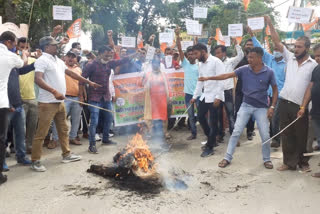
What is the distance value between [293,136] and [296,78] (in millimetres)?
1011

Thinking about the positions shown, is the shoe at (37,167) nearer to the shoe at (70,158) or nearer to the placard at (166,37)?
the shoe at (70,158)

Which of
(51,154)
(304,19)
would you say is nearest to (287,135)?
(304,19)

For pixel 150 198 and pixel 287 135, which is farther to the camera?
pixel 287 135

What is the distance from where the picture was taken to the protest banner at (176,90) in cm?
856

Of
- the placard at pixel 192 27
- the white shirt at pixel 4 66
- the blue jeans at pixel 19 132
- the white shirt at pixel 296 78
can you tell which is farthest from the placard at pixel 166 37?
the white shirt at pixel 4 66

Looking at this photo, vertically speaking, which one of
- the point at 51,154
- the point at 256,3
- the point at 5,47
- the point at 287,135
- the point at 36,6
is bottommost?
the point at 51,154

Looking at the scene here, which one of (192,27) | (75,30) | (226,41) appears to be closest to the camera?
(192,27)

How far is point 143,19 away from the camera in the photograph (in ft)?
102

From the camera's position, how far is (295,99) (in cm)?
491

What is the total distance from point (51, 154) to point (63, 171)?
1296mm

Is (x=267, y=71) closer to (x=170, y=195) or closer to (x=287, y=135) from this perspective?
(x=287, y=135)

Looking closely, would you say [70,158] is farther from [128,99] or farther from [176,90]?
[176,90]

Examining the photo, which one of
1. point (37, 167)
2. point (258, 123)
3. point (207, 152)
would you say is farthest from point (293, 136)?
point (37, 167)

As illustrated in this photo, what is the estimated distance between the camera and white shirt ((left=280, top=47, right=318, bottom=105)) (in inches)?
188
